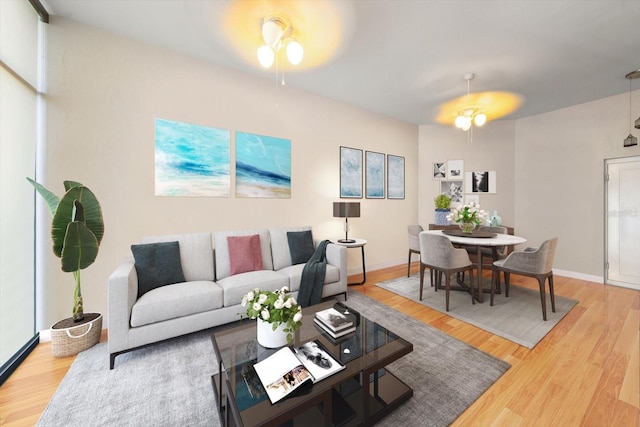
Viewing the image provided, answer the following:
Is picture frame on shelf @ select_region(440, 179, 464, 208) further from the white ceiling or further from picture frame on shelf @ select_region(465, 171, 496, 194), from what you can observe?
the white ceiling

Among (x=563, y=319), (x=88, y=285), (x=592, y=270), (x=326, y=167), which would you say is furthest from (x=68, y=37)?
(x=592, y=270)

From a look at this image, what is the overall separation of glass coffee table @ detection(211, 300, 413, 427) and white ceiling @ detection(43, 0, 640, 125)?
104 inches

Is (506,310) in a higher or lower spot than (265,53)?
lower

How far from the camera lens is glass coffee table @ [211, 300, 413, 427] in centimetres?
103

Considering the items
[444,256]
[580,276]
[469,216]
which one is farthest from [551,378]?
[580,276]

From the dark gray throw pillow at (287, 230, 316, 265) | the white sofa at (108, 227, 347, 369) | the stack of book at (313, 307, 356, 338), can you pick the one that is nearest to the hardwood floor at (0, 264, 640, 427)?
the white sofa at (108, 227, 347, 369)

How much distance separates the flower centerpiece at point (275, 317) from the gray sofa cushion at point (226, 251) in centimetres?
141

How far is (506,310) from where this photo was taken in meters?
2.80

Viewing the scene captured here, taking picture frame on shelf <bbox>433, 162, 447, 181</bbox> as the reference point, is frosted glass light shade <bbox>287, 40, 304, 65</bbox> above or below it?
above

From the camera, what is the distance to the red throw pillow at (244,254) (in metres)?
2.73

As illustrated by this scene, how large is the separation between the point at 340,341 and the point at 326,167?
2935 mm

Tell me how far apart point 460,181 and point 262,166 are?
4.13 metres

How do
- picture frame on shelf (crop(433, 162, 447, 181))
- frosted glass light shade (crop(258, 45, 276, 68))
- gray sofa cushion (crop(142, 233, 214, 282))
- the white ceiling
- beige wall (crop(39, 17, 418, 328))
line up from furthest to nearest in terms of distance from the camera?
picture frame on shelf (crop(433, 162, 447, 181)) < gray sofa cushion (crop(142, 233, 214, 282)) < beige wall (crop(39, 17, 418, 328)) < frosted glass light shade (crop(258, 45, 276, 68)) < the white ceiling

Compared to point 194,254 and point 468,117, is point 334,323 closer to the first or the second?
point 194,254
